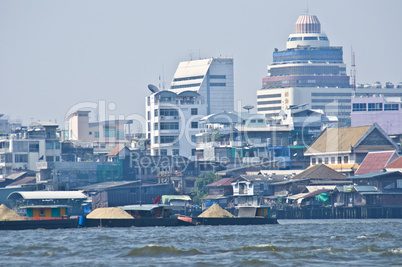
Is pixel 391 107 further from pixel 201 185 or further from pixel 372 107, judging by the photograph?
pixel 201 185

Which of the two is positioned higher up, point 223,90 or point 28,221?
point 223,90

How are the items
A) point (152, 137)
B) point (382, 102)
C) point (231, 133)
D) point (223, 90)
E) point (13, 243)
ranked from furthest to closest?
1. point (223, 90)
2. point (382, 102)
3. point (152, 137)
4. point (231, 133)
5. point (13, 243)

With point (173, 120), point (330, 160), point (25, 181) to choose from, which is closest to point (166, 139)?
point (173, 120)

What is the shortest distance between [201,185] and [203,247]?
2099 inches

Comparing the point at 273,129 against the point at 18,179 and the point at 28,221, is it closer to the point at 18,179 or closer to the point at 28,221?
the point at 18,179

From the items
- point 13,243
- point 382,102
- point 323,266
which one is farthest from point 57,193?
point 382,102

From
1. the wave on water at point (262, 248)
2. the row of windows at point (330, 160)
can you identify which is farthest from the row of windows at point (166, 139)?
the wave on water at point (262, 248)

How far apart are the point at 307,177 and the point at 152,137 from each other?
Result: 35179mm

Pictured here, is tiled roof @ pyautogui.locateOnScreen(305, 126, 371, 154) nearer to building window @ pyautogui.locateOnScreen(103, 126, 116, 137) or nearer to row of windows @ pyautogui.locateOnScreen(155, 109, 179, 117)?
row of windows @ pyautogui.locateOnScreen(155, 109, 179, 117)

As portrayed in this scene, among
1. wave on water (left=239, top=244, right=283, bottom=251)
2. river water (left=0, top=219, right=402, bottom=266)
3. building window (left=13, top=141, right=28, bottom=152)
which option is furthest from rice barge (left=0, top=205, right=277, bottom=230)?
building window (left=13, top=141, right=28, bottom=152)

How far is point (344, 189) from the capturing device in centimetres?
9144

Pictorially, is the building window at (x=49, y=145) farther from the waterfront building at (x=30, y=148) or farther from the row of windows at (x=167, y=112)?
the row of windows at (x=167, y=112)

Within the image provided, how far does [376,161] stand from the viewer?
97562mm

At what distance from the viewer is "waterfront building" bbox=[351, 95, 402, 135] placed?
13775 cm
